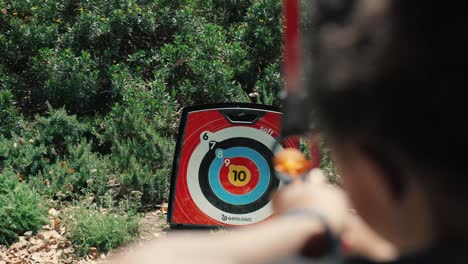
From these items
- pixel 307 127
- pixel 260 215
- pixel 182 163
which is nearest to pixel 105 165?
pixel 182 163

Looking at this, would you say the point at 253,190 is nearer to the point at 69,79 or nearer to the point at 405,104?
the point at 69,79

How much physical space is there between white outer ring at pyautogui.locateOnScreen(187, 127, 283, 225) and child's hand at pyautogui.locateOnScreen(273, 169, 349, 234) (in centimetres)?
320

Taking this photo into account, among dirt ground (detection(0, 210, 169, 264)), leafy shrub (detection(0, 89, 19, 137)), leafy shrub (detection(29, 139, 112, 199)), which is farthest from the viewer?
leafy shrub (detection(0, 89, 19, 137))

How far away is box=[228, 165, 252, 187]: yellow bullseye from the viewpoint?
13.5 ft

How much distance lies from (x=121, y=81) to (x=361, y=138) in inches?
180

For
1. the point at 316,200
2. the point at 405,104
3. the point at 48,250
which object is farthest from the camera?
the point at 48,250

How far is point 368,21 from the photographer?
653mm

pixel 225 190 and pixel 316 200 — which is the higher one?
pixel 316 200

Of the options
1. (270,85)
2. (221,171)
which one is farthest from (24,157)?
(270,85)

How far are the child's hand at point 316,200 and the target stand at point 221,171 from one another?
3.19 metres

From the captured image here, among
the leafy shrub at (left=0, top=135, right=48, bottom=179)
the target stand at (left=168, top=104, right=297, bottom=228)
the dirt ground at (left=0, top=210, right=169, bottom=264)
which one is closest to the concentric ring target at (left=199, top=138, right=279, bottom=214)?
the target stand at (left=168, top=104, right=297, bottom=228)

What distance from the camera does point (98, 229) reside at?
3.90 m

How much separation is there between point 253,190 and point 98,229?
91 cm

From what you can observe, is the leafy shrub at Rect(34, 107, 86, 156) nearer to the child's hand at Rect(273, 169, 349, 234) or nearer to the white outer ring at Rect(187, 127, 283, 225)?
the white outer ring at Rect(187, 127, 283, 225)
